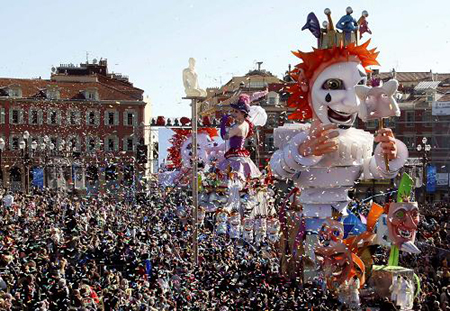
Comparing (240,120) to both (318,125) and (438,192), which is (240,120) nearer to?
(318,125)

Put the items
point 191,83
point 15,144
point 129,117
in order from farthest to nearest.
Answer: point 129,117 → point 15,144 → point 191,83

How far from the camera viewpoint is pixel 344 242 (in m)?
14.4

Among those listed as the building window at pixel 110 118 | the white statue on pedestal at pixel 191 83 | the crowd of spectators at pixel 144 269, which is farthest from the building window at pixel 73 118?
the white statue on pedestal at pixel 191 83

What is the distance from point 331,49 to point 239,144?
11752 mm

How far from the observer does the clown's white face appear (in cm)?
1502

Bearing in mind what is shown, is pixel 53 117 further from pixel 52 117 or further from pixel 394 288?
pixel 394 288

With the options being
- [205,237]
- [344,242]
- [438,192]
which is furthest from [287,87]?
[438,192]

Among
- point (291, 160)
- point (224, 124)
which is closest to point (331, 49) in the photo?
point (291, 160)

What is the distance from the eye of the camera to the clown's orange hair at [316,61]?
1515 centimetres

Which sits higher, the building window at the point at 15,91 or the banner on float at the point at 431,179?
the building window at the point at 15,91

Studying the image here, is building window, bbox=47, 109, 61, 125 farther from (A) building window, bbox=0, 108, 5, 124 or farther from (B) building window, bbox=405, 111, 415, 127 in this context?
(B) building window, bbox=405, 111, 415, 127

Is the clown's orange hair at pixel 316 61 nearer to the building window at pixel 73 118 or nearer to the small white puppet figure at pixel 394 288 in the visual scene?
the small white puppet figure at pixel 394 288

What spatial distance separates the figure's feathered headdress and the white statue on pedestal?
2631 mm

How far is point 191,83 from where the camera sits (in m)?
17.5
